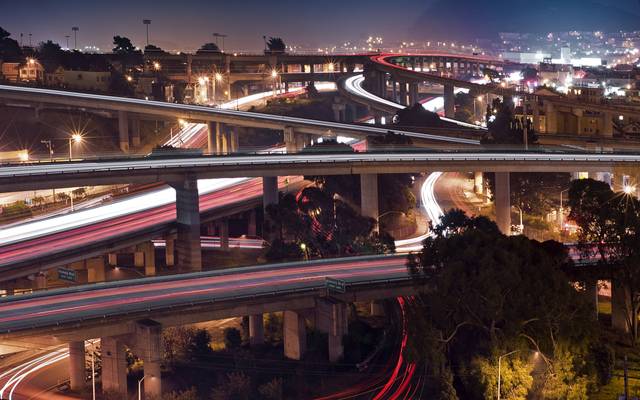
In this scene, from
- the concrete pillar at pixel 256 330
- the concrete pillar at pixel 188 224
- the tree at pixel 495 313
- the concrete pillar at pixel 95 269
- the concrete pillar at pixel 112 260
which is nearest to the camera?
the tree at pixel 495 313

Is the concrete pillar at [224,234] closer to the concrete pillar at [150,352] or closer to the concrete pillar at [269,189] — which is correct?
the concrete pillar at [269,189]

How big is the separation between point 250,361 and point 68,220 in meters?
24.7

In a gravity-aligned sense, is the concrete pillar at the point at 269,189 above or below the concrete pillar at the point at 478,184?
above

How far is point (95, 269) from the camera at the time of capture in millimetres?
65312

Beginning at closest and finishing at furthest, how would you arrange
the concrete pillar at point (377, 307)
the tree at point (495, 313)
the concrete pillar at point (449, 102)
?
the tree at point (495, 313), the concrete pillar at point (377, 307), the concrete pillar at point (449, 102)

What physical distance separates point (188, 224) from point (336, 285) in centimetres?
2519

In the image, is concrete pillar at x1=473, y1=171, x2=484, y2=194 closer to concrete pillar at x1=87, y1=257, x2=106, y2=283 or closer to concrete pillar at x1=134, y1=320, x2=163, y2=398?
concrete pillar at x1=87, y1=257, x2=106, y2=283

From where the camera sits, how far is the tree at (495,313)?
126ft

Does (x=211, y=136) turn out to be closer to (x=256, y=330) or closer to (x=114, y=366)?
(x=256, y=330)

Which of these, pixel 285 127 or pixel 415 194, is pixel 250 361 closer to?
pixel 415 194

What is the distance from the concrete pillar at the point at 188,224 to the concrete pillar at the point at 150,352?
27.3m

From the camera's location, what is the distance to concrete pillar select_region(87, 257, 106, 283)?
65062 millimetres

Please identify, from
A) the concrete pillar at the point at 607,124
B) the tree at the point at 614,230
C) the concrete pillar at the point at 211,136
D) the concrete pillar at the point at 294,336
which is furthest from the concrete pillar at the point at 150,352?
the concrete pillar at the point at 607,124

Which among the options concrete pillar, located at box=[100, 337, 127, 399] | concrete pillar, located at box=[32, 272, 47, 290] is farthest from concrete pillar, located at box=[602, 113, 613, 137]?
concrete pillar, located at box=[100, 337, 127, 399]
